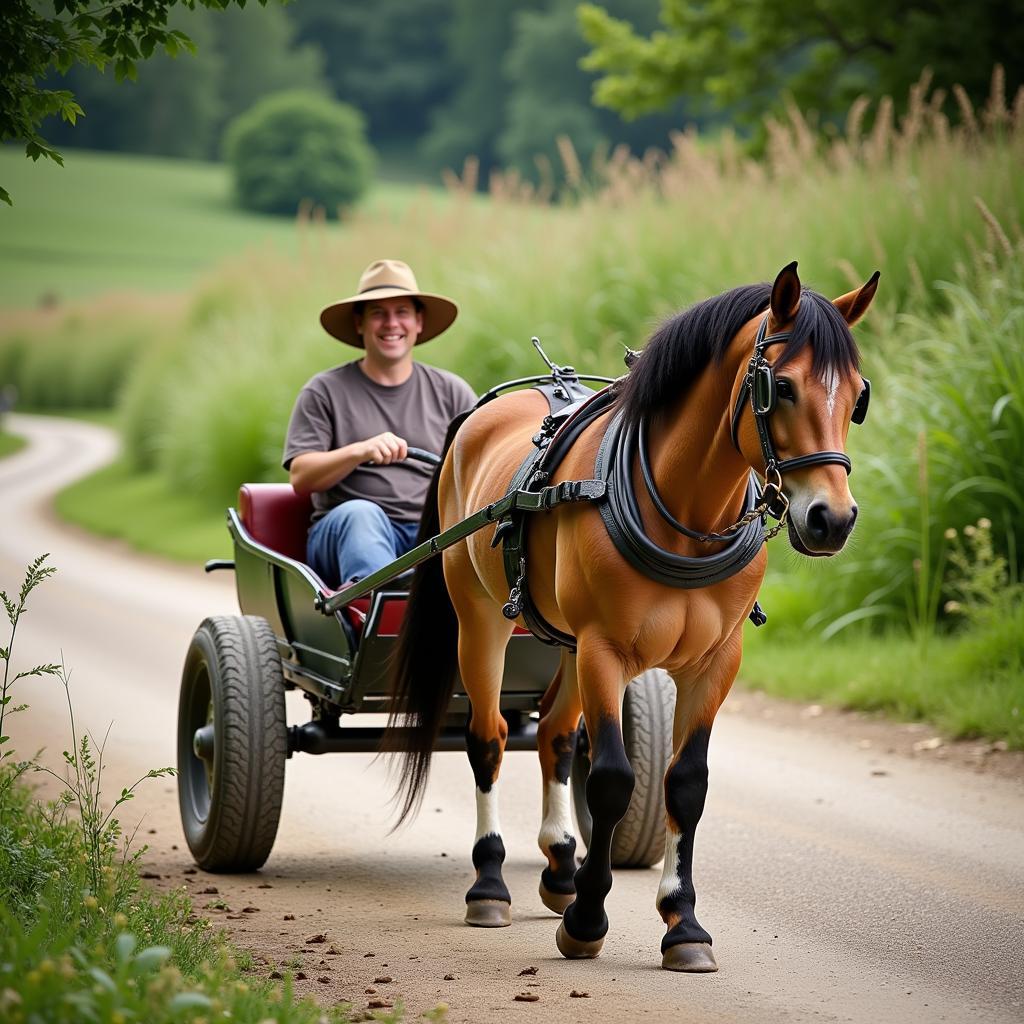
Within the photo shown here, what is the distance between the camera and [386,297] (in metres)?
6.14

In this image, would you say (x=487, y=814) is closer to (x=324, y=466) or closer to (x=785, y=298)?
(x=324, y=466)

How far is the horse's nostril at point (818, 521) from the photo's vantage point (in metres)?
3.62

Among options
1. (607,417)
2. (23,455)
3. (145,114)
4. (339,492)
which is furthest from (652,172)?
(145,114)

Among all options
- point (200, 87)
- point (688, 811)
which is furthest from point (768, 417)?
point (200, 87)

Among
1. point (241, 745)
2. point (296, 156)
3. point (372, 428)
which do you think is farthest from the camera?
point (296, 156)

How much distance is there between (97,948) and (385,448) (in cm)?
285

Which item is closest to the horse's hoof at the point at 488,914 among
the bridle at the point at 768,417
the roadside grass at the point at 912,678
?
the bridle at the point at 768,417

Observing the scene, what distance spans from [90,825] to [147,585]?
32.2 feet

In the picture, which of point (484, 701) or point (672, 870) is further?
point (484, 701)

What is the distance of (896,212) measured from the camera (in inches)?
425

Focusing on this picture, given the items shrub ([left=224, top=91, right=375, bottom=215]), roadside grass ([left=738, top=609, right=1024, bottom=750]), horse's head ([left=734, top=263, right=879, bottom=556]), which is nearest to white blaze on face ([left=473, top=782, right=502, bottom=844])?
horse's head ([left=734, top=263, right=879, bottom=556])

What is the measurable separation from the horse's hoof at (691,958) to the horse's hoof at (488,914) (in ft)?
2.46

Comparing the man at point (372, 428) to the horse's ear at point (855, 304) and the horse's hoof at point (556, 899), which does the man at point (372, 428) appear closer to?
the horse's hoof at point (556, 899)

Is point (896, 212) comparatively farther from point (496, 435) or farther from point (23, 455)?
point (23, 455)
